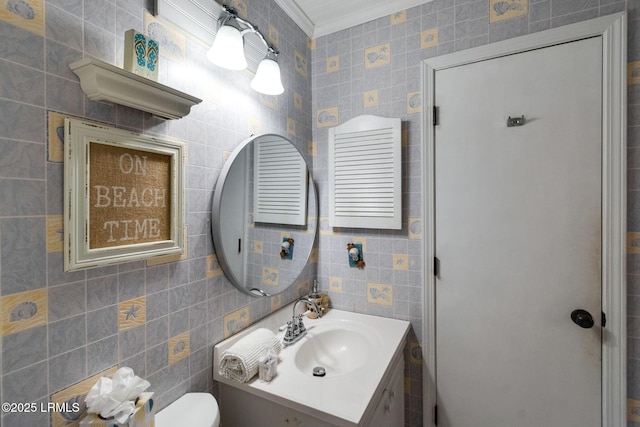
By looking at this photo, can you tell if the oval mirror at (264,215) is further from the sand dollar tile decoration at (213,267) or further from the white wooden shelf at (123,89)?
the white wooden shelf at (123,89)

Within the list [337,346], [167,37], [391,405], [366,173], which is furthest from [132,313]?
[366,173]

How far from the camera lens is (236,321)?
1.19m

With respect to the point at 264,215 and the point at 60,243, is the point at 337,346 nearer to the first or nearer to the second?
the point at 264,215

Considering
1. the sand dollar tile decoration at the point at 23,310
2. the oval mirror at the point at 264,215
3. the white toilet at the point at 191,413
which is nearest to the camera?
the sand dollar tile decoration at the point at 23,310

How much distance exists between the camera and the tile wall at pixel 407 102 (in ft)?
3.73

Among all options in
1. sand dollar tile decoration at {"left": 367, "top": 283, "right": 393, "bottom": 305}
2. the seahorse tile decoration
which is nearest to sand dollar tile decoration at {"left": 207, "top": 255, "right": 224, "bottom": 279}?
the seahorse tile decoration

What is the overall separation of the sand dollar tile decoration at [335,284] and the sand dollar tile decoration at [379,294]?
178mm

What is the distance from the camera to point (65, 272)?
0.69 metres

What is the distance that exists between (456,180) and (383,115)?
52cm

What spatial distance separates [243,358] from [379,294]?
84 cm

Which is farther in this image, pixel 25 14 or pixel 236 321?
pixel 236 321

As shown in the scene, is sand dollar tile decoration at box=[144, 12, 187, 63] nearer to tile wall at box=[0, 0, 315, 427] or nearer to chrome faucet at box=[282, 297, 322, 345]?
tile wall at box=[0, 0, 315, 427]

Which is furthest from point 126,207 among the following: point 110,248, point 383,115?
point 383,115

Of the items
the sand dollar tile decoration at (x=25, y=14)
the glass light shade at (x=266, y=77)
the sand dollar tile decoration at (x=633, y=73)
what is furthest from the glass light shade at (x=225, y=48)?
the sand dollar tile decoration at (x=633, y=73)
